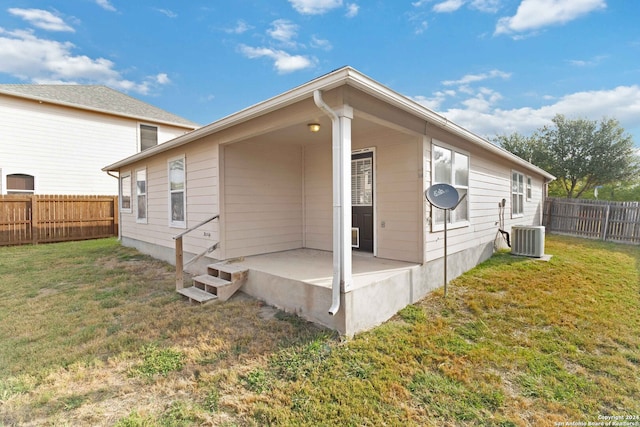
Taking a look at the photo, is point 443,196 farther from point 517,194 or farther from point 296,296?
point 517,194

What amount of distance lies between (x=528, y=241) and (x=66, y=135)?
16.2 m

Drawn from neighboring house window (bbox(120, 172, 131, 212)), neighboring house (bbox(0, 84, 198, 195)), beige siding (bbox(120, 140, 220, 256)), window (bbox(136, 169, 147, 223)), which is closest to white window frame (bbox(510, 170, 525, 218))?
beige siding (bbox(120, 140, 220, 256))

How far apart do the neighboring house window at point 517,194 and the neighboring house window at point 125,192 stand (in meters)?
11.5

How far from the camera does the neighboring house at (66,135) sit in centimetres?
1078

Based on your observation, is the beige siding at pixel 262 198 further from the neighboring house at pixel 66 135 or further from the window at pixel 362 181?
the neighboring house at pixel 66 135

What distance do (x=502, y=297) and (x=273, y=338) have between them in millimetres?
3360

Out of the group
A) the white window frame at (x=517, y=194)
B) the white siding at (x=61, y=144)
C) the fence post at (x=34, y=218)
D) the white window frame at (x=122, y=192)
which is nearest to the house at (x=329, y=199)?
the white window frame at (x=517, y=194)

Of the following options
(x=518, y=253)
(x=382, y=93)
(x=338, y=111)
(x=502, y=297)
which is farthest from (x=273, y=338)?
(x=518, y=253)

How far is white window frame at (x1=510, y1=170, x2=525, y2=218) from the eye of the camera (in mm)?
8766

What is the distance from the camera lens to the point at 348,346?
2984 millimetres

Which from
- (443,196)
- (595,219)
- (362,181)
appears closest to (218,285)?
(362,181)

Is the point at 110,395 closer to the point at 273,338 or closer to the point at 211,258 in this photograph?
the point at 273,338

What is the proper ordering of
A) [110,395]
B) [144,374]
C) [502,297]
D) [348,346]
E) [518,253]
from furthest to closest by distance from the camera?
[518,253] < [502,297] < [348,346] < [144,374] < [110,395]

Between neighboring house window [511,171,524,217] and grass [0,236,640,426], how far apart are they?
14.5 feet
